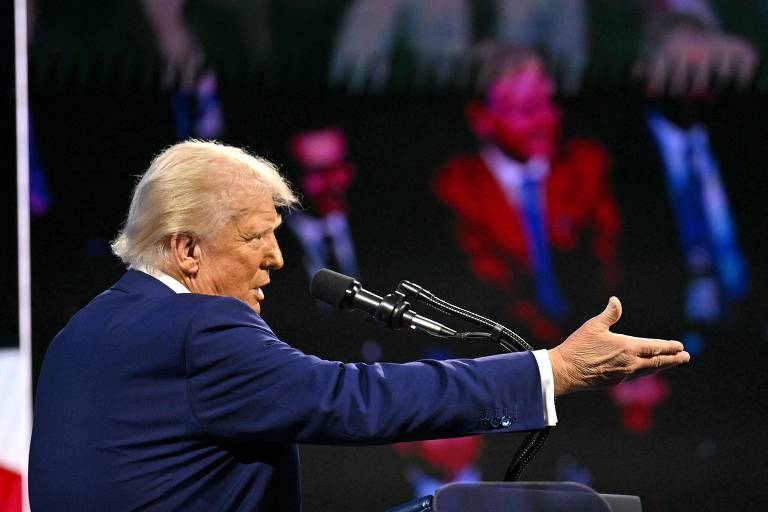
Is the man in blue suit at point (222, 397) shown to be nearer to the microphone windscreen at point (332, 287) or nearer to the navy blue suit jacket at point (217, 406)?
the navy blue suit jacket at point (217, 406)

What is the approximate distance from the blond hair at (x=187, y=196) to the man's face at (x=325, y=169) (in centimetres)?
164

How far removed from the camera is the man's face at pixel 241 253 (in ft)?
4.70

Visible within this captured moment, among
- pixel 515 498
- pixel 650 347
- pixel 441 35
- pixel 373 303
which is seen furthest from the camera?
pixel 441 35

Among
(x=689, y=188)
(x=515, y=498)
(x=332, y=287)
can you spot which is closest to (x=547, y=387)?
(x=515, y=498)

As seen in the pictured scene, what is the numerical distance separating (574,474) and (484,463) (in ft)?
0.94

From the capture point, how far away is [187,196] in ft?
4.60

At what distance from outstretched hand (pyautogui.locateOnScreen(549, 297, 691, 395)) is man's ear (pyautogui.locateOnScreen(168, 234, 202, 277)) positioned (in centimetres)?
54

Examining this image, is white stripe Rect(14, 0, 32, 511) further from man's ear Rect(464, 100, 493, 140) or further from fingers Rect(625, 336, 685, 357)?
fingers Rect(625, 336, 685, 357)

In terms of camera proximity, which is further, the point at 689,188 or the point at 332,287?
the point at 689,188

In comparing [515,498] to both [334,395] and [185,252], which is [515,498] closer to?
[334,395]

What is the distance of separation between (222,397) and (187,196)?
A: 1.04ft

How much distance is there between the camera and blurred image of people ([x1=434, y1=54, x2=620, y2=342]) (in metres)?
3.08

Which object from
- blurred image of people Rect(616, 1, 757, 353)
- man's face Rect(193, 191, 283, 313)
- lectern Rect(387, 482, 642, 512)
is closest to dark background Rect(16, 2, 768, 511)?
blurred image of people Rect(616, 1, 757, 353)

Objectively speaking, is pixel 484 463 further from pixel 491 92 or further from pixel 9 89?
pixel 9 89
